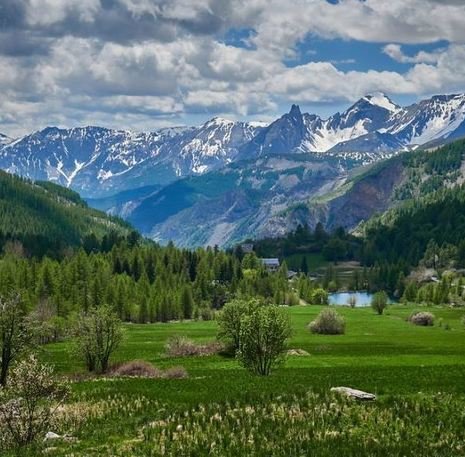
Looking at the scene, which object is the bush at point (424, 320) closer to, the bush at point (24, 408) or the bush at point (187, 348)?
the bush at point (187, 348)

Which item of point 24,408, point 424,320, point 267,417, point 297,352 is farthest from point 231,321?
point 424,320

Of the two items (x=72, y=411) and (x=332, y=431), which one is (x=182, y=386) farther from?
(x=332, y=431)

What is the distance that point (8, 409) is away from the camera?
3588cm

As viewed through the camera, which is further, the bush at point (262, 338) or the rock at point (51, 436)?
the bush at point (262, 338)

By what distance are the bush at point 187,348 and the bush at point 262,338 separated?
37316 millimetres

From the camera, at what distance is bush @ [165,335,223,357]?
102 metres

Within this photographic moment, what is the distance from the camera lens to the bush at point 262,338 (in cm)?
6184

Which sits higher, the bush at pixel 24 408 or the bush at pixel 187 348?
the bush at pixel 24 408

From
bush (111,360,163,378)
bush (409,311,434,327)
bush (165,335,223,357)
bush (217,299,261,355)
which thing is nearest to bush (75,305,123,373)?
bush (111,360,163,378)

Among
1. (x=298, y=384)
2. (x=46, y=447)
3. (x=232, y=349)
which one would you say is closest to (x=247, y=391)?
(x=298, y=384)

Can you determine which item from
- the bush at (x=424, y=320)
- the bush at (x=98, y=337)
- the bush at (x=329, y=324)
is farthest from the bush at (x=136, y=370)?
the bush at (x=424, y=320)

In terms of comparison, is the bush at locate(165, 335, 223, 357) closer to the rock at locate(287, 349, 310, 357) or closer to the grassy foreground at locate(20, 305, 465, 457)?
the rock at locate(287, 349, 310, 357)

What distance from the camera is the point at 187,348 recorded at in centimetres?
10281

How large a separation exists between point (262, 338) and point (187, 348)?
138 ft
